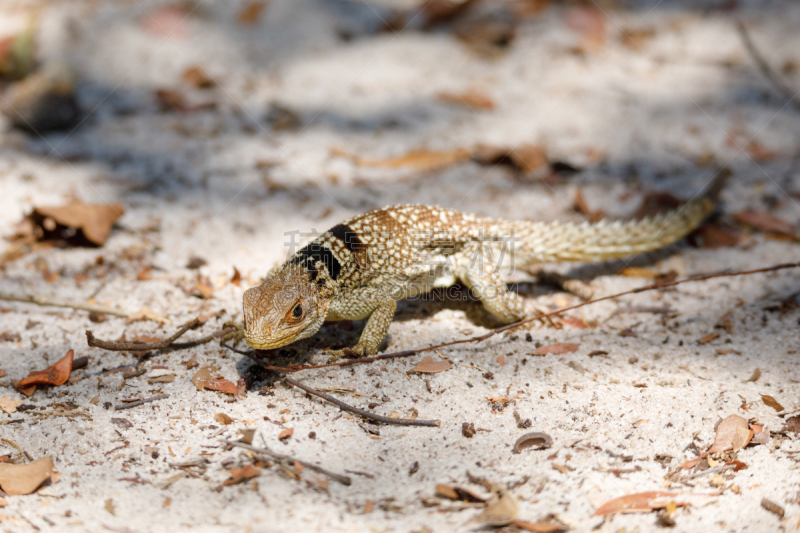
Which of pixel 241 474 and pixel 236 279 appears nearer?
pixel 241 474

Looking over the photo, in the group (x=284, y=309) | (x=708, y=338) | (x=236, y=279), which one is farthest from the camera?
(x=236, y=279)

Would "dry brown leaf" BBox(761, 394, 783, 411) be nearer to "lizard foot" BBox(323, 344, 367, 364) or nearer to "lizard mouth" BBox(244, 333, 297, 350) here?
"lizard foot" BBox(323, 344, 367, 364)

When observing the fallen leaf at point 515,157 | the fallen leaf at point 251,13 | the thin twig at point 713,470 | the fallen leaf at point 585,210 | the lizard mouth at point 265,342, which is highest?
the fallen leaf at point 251,13

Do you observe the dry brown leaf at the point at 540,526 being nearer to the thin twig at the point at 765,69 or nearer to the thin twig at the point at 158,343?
the thin twig at the point at 158,343

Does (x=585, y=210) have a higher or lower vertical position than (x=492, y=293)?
higher

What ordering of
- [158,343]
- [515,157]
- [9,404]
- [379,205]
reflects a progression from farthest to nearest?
[515,157]
[379,205]
[158,343]
[9,404]

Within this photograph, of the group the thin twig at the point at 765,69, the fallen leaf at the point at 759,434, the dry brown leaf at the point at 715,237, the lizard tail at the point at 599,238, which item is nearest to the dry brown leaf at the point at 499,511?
the fallen leaf at the point at 759,434

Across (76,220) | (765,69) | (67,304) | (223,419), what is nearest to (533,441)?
(223,419)

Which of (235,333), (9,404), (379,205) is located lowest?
(9,404)

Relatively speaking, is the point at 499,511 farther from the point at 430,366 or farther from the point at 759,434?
the point at 759,434
